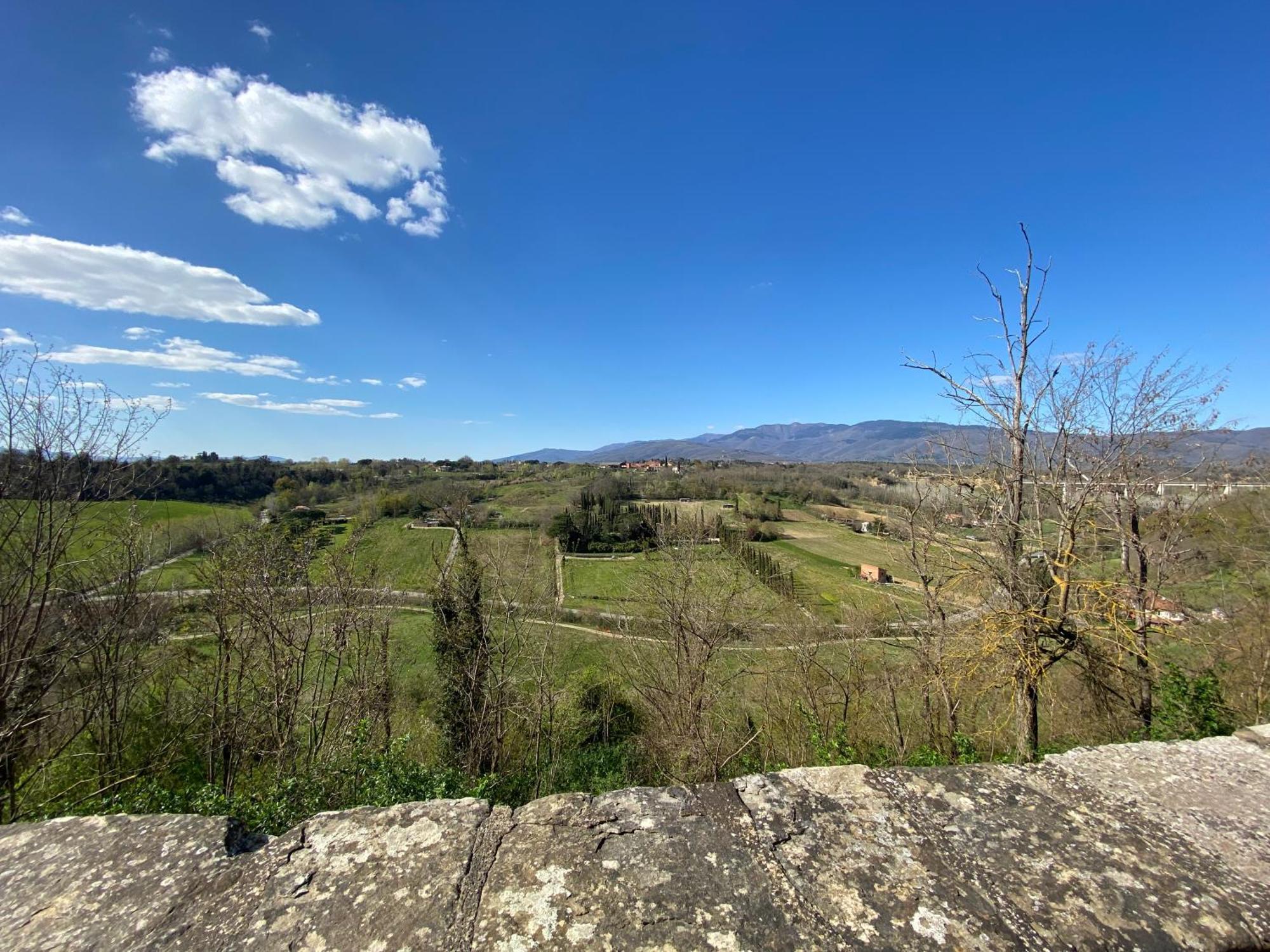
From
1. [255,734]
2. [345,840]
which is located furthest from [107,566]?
[345,840]

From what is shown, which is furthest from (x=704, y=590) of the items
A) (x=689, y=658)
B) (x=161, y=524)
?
(x=161, y=524)

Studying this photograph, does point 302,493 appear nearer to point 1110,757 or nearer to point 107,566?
point 107,566

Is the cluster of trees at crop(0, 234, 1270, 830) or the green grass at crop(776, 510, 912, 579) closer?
the cluster of trees at crop(0, 234, 1270, 830)

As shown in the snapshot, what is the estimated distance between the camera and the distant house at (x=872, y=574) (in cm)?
2486

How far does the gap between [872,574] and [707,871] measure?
30.6 metres

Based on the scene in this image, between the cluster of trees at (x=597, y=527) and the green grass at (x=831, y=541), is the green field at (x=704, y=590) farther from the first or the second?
the green grass at (x=831, y=541)

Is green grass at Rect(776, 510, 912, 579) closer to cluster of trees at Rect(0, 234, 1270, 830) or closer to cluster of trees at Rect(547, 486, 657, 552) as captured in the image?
cluster of trees at Rect(547, 486, 657, 552)

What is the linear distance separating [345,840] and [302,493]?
130 ft

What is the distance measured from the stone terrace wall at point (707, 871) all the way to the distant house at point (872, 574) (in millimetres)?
24232

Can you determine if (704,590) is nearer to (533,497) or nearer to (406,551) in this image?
(406,551)

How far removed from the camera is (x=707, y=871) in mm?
1495

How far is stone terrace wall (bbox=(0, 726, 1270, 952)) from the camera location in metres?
1.30

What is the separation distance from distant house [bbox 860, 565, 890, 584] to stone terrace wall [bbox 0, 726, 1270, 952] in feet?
79.5

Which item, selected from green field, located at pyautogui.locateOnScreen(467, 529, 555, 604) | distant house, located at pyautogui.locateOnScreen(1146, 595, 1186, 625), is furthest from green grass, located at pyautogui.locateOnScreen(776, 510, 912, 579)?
distant house, located at pyautogui.locateOnScreen(1146, 595, 1186, 625)
